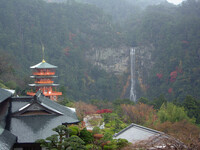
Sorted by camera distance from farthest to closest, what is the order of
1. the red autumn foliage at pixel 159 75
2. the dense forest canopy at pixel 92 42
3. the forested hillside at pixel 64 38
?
the red autumn foliage at pixel 159 75
the forested hillside at pixel 64 38
the dense forest canopy at pixel 92 42

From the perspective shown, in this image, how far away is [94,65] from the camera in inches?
2896

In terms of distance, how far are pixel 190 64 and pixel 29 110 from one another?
57636 millimetres

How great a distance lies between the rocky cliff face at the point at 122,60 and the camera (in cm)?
7131

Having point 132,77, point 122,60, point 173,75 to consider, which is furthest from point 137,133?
point 122,60

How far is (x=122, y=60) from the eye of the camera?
7262cm

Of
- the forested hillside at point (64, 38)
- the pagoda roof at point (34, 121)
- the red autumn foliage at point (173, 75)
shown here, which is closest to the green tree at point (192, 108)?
the pagoda roof at point (34, 121)

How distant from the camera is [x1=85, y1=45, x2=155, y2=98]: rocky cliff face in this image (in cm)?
7131

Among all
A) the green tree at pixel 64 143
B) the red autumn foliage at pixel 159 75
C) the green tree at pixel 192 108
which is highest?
the green tree at pixel 64 143

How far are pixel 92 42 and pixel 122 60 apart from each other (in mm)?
10390

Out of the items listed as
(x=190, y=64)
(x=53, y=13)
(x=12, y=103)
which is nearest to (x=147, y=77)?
(x=190, y=64)

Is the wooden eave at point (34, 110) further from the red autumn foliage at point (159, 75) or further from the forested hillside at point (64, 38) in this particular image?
the red autumn foliage at point (159, 75)

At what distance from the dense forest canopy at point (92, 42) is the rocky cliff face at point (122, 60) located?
4.26 feet

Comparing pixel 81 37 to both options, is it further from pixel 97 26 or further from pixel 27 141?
pixel 27 141

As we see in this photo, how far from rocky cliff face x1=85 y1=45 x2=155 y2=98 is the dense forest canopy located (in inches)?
51.2
